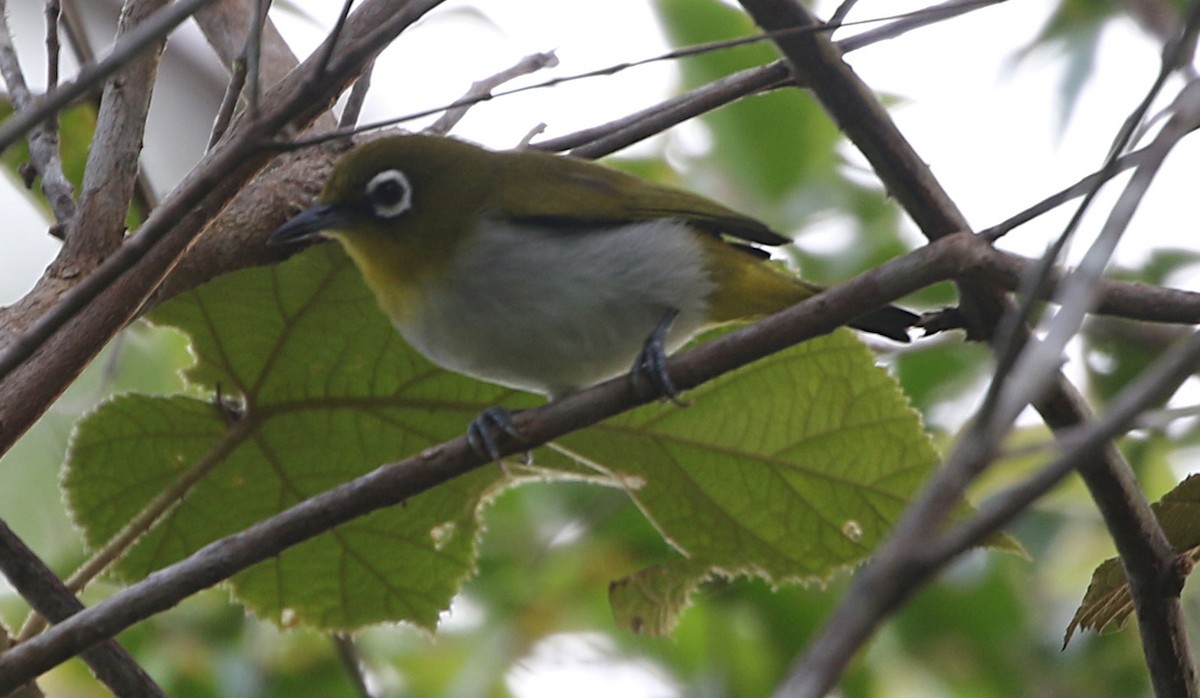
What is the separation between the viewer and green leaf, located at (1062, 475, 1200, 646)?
250 cm

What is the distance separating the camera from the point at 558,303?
3199mm

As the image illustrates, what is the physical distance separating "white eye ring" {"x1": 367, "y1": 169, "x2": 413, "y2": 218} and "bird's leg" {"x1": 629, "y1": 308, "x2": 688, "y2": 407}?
28.6 inches

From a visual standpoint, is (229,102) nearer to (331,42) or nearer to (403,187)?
(331,42)

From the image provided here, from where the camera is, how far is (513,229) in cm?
334

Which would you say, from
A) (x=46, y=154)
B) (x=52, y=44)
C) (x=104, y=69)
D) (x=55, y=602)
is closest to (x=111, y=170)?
(x=46, y=154)

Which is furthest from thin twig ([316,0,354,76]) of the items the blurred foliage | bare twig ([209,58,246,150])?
the blurred foliage

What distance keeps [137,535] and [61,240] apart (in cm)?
74

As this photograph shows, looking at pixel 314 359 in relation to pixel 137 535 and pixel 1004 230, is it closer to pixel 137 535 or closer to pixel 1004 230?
pixel 137 535

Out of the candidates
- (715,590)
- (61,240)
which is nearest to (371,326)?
(61,240)

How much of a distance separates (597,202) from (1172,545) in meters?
1.57

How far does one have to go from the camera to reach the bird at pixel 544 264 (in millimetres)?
3160

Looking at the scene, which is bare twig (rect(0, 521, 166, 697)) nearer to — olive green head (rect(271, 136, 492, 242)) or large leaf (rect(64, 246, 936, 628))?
large leaf (rect(64, 246, 936, 628))

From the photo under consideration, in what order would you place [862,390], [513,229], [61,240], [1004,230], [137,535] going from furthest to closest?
[513,229]
[862,390]
[137,535]
[61,240]
[1004,230]

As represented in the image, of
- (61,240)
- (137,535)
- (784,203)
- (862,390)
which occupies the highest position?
(784,203)
